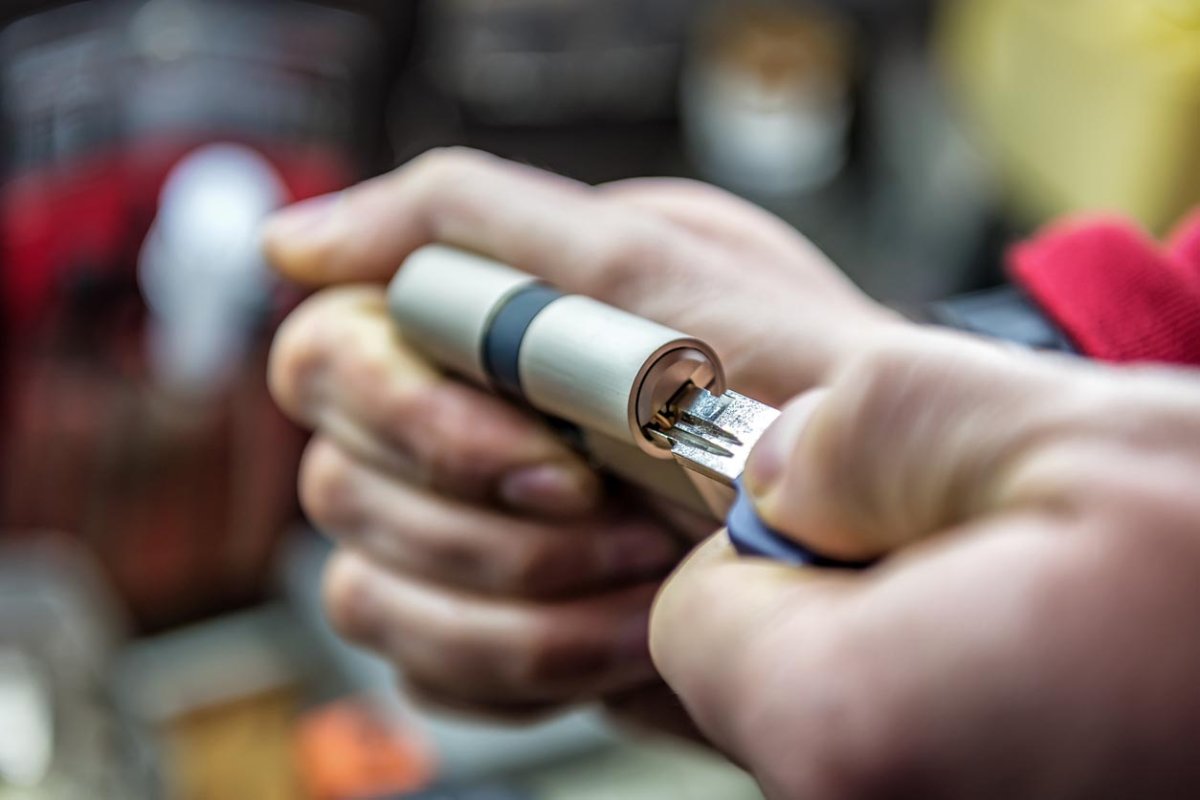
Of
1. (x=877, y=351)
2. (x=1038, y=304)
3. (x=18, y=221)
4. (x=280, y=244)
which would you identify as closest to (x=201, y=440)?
(x=18, y=221)

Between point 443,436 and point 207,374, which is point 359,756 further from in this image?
point 443,436

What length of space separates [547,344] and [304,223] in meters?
0.18

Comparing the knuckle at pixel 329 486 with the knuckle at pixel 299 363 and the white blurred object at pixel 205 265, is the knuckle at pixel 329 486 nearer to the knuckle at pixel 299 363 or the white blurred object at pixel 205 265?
the knuckle at pixel 299 363

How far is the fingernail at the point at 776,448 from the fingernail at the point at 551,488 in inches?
6.5

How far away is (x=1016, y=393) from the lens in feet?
0.58

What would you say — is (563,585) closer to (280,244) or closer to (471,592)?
(471,592)

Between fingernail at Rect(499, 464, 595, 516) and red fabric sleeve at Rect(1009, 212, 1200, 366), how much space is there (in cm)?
16

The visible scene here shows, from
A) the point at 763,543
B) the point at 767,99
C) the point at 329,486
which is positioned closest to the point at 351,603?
the point at 329,486

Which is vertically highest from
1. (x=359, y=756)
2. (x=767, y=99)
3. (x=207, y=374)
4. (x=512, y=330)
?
(x=512, y=330)

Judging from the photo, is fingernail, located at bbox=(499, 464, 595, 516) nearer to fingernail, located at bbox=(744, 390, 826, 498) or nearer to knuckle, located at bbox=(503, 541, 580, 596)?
knuckle, located at bbox=(503, 541, 580, 596)

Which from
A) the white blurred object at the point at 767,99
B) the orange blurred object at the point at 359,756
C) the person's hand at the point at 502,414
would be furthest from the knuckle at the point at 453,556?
the white blurred object at the point at 767,99

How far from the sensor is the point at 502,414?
1.27 ft

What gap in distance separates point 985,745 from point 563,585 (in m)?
0.28

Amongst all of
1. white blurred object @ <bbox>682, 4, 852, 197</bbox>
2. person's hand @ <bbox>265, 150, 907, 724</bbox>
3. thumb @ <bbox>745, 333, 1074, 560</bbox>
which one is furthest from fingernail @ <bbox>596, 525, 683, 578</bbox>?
white blurred object @ <bbox>682, 4, 852, 197</bbox>
